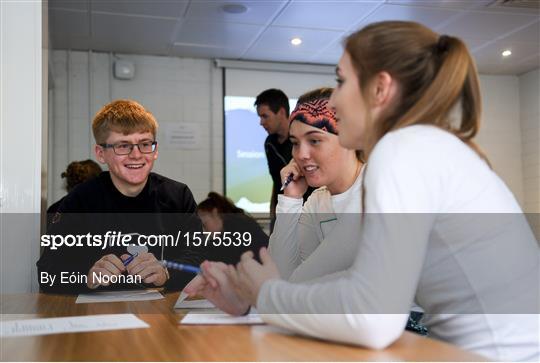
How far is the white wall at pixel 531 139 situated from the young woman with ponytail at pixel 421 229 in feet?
18.1

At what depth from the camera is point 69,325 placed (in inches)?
41.5

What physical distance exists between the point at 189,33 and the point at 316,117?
3.22 metres

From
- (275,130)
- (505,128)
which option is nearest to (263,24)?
(275,130)

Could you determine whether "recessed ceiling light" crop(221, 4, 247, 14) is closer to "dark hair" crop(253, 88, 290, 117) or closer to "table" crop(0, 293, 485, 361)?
"dark hair" crop(253, 88, 290, 117)

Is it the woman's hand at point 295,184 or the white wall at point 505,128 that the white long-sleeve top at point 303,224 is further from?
the white wall at point 505,128

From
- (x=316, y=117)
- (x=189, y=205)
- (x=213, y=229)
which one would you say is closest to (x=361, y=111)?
(x=316, y=117)

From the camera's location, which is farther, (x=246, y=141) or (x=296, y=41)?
(x=246, y=141)

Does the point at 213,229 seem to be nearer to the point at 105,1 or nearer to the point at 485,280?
the point at 105,1

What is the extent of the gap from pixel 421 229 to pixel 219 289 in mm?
450

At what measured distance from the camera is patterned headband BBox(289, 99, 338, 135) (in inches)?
71.4

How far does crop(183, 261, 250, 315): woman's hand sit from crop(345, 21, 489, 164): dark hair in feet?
1.36

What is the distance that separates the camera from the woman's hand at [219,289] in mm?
1104

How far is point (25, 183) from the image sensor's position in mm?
1930

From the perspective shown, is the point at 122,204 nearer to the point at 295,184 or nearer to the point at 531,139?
the point at 295,184
